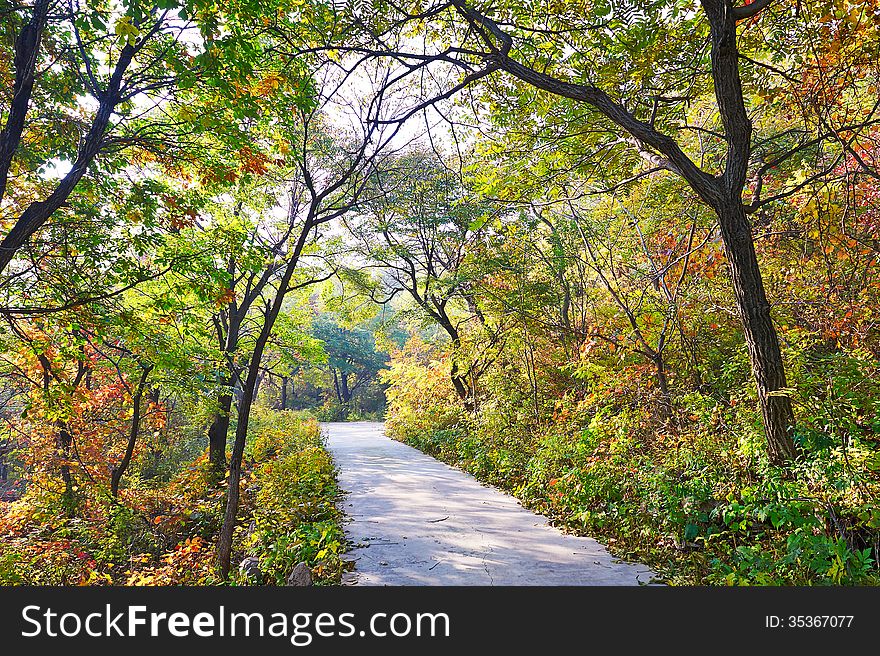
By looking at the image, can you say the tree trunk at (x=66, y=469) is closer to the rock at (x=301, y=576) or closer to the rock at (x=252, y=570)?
the rock at (x=252, y=570)

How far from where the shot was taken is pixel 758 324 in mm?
3969

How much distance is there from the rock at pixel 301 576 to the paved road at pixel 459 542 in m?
0.34

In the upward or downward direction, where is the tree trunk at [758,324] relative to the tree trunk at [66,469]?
upward

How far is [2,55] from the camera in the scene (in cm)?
416

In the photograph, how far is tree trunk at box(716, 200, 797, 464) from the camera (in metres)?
3.92

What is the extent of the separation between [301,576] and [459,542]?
1.61m

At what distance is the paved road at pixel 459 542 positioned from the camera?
3.90m


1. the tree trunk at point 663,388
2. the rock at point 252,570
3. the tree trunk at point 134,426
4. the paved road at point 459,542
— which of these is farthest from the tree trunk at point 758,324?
the tree trunk at point 134,426

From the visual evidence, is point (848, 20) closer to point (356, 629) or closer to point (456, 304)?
point (356, 629)

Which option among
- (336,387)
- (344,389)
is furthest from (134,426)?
(344,389)

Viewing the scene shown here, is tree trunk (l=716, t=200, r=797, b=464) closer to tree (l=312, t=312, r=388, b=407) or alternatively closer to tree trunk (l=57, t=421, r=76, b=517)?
tree trunk (l=57, t=421, r=76, b=517)

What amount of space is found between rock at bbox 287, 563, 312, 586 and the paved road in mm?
338

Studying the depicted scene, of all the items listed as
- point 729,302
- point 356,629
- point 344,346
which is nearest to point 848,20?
point 729,302

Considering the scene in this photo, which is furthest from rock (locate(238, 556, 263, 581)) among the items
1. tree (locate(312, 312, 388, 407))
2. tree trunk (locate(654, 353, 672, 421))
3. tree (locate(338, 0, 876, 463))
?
tree (locate(312, 312, 388, 407))
